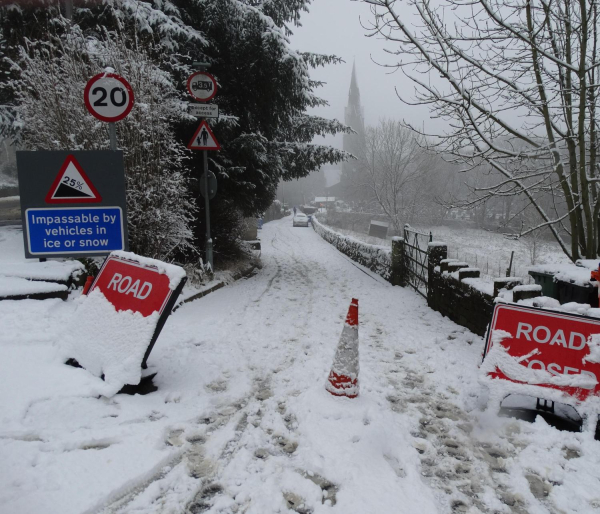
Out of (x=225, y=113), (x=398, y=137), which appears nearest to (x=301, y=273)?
(x=225, y=113)

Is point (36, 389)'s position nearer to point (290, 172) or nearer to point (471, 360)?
point (471, 360)

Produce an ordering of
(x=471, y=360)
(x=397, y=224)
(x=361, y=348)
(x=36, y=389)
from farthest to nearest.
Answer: (x=397, y=224) → (x=361, y=348) → (x=471, y=360) → (x=36, y=389)

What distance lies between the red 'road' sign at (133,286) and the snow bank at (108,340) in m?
0.07

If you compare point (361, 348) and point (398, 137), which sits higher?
point (398, 137)

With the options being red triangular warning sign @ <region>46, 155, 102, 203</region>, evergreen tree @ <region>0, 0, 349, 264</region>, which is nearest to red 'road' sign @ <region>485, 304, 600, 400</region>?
red triangular warning sign @ <region>46, 155, 102, 203</region>

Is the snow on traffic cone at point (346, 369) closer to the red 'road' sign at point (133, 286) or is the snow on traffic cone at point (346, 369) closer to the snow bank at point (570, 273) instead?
the red 'road' sign at point (133, 286)

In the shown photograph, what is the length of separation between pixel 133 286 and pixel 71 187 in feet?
5.12

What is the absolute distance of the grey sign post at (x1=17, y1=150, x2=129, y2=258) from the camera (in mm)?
4461

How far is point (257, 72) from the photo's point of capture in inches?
415

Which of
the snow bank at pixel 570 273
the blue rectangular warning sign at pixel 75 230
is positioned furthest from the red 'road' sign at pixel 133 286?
the snow bank at pixel 570 273

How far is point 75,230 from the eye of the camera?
15.2 ft

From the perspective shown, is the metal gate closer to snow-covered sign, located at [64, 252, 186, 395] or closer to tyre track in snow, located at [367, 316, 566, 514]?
tyre track in snow, located at [367, 316, 566, 514]

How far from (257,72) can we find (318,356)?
831 cm

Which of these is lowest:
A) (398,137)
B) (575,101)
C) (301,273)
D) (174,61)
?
(301,273)
